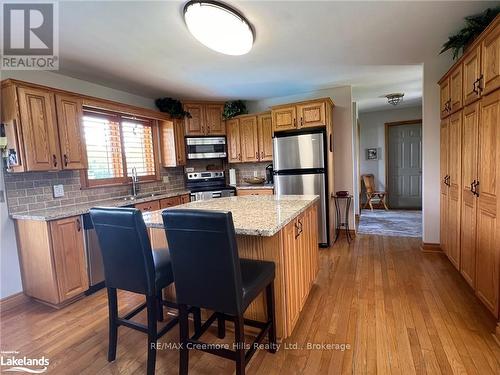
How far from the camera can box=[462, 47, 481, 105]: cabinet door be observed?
2.05 metres

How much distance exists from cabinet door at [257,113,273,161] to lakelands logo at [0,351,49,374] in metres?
3.70

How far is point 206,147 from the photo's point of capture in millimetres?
4695

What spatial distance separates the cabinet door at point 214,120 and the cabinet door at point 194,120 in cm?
10

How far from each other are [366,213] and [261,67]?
4496 millimetres

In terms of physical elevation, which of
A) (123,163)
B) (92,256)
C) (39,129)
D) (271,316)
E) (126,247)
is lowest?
(271,316)

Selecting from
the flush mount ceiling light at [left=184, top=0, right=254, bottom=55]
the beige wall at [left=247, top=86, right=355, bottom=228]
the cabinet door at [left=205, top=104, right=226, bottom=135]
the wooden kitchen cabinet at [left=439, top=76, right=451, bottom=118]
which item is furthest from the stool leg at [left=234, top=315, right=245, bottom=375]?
the cabinet door at [left=205, top=104, right=226, bottom=135]

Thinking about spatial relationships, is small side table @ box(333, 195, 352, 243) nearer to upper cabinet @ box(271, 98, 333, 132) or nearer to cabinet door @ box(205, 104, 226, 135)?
upper cabinet @ box(271, 98, 333, 132)

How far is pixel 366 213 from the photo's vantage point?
619cm

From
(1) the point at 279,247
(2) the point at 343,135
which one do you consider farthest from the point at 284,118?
(1) the point at 279,247

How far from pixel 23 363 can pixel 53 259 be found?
2.86ft

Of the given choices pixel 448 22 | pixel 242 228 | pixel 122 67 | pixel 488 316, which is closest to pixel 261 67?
pixel 122 67

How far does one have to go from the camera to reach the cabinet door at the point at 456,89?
2441mm

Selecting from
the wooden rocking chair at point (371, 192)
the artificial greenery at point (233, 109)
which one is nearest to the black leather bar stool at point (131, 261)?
the artificial greenery at point (233, 109)

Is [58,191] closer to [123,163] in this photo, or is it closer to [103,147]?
[103,147]
